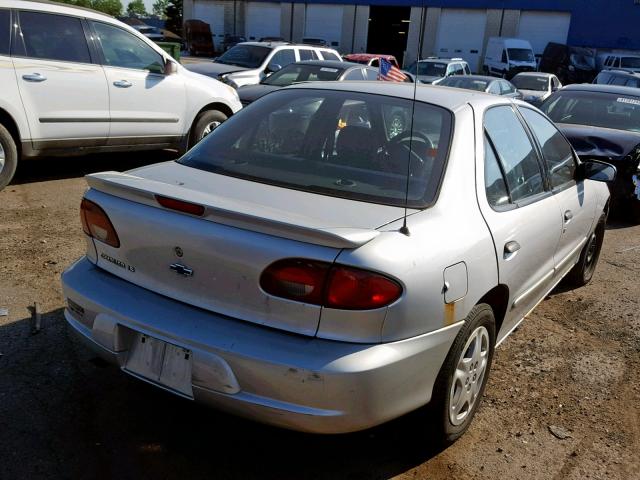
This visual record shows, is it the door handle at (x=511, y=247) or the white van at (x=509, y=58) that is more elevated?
the door handle at (x=511, y=247)

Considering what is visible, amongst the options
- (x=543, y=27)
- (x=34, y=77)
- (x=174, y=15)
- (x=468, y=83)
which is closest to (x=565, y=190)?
(x=34, y=77)

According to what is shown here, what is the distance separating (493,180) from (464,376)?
38.4 inches

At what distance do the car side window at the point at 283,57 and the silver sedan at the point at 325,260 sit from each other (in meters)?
11.1

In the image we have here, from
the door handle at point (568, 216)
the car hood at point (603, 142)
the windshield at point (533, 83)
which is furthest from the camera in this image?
the windshield at point (533, 83)

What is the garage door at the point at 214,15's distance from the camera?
1885 inches

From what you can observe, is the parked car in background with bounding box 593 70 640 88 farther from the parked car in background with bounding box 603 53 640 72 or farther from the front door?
the front door

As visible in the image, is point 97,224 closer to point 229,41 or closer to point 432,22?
point 432,22

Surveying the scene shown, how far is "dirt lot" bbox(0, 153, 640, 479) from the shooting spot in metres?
2.86

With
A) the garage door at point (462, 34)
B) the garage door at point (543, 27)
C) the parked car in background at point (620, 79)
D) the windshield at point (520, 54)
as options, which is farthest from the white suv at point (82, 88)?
the garage door at point (462, 34)

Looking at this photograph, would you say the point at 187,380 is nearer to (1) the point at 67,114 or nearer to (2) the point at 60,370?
(2) the point at 60,370

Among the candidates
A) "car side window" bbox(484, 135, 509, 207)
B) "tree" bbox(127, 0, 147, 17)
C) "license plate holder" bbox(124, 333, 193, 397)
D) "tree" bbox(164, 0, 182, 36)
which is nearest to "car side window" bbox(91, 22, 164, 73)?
"car side window" bbox(484, 135, 509, 207)

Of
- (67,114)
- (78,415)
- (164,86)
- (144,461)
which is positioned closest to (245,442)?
(144,461)

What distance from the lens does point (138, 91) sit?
7414mm

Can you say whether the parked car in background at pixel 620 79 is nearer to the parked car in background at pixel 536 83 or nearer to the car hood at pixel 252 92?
the parked car in background at pixel 536 83
